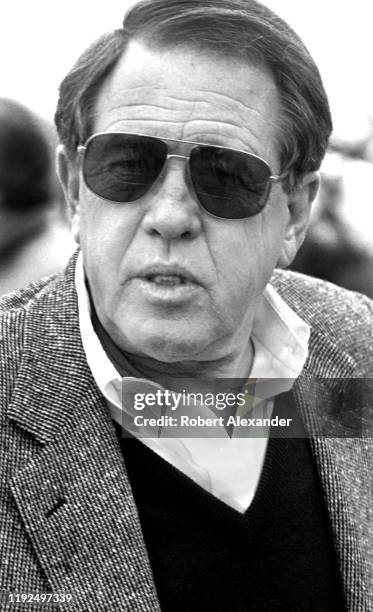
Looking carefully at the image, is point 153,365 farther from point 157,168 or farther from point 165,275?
point 157,168

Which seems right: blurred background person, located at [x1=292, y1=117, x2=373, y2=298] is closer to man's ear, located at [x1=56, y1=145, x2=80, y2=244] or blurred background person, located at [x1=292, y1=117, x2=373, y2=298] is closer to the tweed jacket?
the tweed jacket

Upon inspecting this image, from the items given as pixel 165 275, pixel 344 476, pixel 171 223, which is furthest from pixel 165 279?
pixel 344 476

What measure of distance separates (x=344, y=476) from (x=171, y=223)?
73 cm

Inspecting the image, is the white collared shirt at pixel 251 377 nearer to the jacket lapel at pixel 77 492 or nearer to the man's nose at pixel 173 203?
the jacket lapel at pixel 77 492

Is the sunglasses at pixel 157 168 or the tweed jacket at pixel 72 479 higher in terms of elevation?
the sunglasses at pixel 157 168

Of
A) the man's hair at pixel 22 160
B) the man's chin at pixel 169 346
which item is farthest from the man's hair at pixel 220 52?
the man's hair at pixel 22 160

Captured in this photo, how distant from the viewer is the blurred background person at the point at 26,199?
2.37 meters

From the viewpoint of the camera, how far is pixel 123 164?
1647mm

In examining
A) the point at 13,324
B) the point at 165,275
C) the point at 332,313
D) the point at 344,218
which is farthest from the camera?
the point at 344,218

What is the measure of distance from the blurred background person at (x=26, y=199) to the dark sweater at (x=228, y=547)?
88 centimetres

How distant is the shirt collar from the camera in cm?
178

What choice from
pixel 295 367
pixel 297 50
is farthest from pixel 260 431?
pixel 297 50

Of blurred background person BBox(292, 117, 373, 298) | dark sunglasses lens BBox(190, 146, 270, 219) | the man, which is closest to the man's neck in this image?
the man

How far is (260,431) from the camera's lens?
191 centimetres
